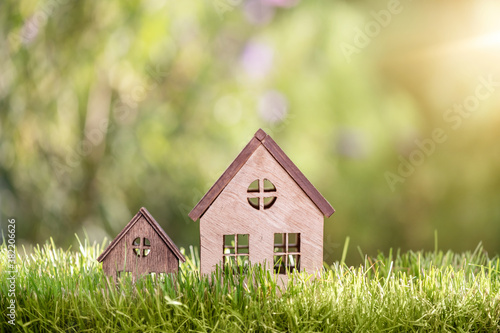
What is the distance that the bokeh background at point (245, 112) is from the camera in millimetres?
2053

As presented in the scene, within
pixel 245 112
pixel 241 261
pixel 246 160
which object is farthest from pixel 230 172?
pixel 245 112

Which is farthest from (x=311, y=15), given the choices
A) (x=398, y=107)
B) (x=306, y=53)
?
(x=398, y=107)

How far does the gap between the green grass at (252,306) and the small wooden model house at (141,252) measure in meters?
0.03

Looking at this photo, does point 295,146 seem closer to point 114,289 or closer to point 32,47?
point 32,47

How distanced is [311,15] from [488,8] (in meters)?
0.68

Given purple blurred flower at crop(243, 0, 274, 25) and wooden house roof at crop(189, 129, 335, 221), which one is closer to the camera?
wooden house roof at crop(189, 129, 335, 221)

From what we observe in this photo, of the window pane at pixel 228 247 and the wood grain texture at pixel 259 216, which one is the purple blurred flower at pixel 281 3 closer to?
the window pane at pixel 228 247

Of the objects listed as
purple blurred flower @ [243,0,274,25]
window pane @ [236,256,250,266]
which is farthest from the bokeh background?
window pane @ [236,256,250,266]

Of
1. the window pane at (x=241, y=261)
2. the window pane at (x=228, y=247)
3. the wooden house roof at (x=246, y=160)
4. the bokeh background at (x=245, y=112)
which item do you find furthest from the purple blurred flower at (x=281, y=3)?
the wooden house roof at (x=246, y=160)

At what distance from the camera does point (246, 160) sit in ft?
3.17

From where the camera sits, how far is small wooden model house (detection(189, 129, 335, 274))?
3.16 ft

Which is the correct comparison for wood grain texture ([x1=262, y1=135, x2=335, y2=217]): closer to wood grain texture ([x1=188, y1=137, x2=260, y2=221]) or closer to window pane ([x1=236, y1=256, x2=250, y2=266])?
wood grain texture ([x1=188, y1=137, x2=260, y2=221])

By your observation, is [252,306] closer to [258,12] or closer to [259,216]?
[259,216]

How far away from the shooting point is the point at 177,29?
2135 millimetres
